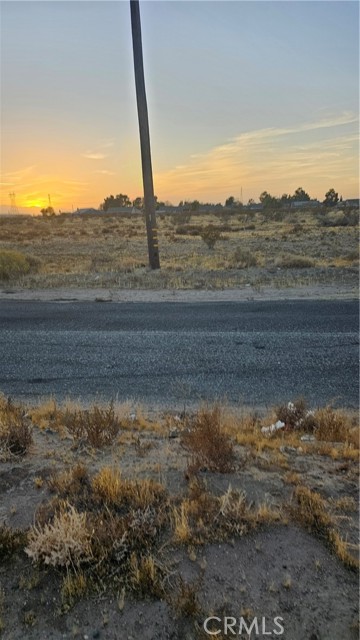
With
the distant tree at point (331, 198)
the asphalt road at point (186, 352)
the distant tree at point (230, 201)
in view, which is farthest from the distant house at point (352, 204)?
the asphalt road at point (186, 352)

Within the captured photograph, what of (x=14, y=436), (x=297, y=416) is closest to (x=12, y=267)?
(x=14, y=436)

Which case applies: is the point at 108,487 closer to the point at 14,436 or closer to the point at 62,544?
the point at 62,544

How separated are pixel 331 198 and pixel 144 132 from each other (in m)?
85.7

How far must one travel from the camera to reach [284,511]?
10.6ft

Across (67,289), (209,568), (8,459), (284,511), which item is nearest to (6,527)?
(8,459)

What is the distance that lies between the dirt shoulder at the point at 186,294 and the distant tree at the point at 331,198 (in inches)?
3351

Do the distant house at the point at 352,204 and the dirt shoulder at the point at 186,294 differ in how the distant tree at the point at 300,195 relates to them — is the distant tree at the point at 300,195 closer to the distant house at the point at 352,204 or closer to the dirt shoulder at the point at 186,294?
the distant house at the point at 352,204

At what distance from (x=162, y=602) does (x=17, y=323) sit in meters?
8.25

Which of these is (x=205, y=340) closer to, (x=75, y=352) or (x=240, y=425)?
(x=75, y=352)

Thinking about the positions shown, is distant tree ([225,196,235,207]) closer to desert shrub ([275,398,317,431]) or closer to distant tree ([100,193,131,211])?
distant tree ([100,193,131,211])

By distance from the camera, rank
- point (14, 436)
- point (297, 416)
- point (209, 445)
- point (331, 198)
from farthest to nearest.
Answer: point (331, 198) < point (297, 416) < point (14, 436) < point (209, 445)

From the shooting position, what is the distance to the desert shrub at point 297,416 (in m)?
4.77

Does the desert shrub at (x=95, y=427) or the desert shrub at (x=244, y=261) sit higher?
the desert shrub at (x=244, y=261)

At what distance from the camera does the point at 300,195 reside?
125625 mm
